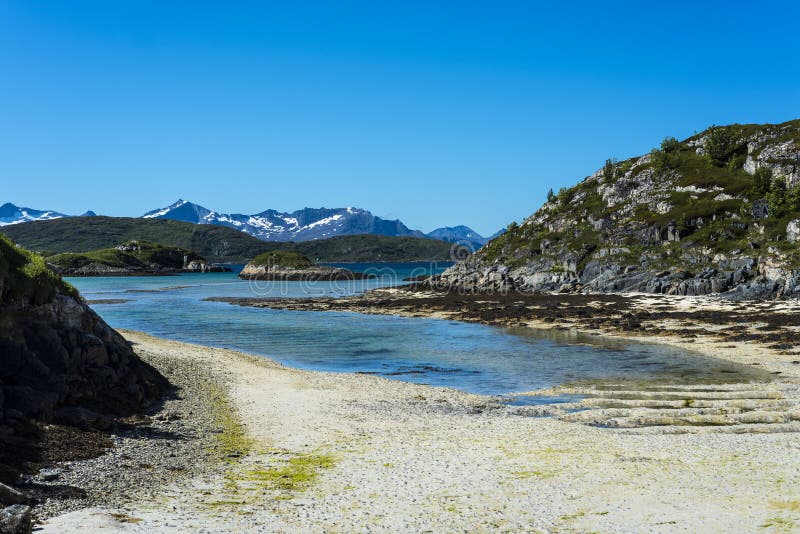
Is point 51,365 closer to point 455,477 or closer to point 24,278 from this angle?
point 24,278

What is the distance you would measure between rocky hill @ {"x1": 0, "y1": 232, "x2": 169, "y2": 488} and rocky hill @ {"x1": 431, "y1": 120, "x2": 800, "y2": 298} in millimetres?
78436

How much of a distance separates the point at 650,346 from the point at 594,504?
36592 mm

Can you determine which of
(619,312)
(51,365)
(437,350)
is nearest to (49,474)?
(51,365)

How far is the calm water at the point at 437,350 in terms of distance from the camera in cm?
3762

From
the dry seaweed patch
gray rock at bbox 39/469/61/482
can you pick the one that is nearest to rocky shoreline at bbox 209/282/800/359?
the dry seaweed patch

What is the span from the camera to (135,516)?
47.1 ft

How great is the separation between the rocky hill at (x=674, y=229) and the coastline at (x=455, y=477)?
6871cm

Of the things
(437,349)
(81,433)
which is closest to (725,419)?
(81,433)

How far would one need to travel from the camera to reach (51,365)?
25141mm

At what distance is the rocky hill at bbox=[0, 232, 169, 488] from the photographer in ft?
69.3

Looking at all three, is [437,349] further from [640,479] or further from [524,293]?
[524,293]

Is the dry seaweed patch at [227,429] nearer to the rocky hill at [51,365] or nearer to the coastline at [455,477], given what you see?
the coastline at [455,477]

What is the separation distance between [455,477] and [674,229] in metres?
106

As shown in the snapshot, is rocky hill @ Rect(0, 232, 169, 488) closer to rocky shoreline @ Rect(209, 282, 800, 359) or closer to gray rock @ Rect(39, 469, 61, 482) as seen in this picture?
gray rock @ Rect(39, 469, 61, 482)
